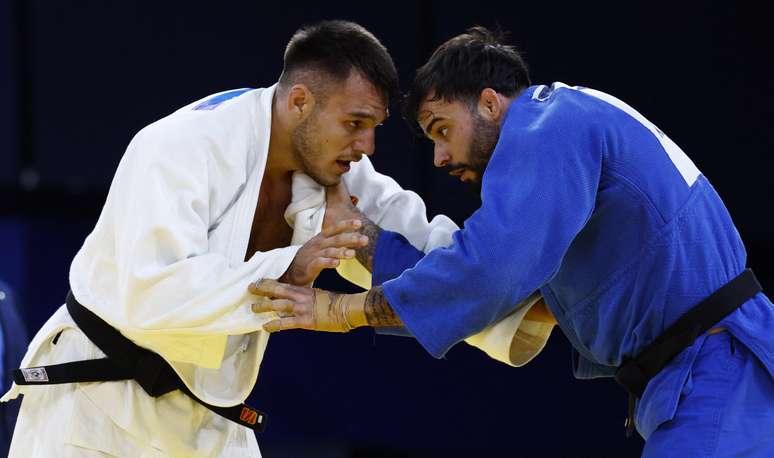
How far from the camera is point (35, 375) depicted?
2.86 meters

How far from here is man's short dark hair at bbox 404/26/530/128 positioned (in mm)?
2822

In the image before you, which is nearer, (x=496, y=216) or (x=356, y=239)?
(x=496, y=216)

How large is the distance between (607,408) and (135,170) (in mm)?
3002

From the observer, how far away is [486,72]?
9.27 ft

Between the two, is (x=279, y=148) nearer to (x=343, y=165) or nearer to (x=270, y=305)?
(x=343, y=165)

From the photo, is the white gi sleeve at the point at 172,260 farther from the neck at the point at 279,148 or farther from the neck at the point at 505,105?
the neck at the point at 505,105

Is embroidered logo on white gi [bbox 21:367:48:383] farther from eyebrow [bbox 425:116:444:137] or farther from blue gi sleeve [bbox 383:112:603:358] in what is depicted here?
eyebrow [bbox 425:116:444:137]

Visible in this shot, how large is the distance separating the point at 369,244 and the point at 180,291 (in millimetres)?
668

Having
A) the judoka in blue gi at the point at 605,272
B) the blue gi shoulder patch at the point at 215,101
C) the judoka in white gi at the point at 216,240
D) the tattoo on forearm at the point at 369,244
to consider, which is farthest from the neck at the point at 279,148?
the judoka in blue gi at the point at 605,272

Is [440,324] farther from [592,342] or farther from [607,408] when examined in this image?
[607,408]


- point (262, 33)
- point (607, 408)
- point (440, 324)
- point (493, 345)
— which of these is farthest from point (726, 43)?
point (440, 324)

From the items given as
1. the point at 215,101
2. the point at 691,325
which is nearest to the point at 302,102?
the point at 215,101

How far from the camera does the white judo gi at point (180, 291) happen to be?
2.64 metres

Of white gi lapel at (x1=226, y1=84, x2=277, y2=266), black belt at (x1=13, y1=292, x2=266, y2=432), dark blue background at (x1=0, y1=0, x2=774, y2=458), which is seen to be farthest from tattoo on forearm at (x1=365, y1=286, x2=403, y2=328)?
dark blue background at (x1=0, y1=0, x2=774, y2=458)
